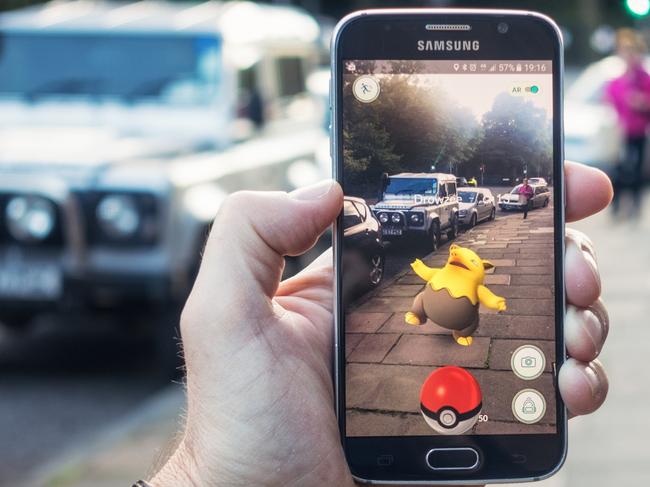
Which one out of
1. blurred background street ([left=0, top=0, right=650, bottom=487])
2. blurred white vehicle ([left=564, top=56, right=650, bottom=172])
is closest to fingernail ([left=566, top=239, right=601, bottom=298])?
blurred background street ([left=0, top=0, right=650, bottom=487])

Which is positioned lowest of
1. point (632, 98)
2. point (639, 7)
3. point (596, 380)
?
point (632, 98)

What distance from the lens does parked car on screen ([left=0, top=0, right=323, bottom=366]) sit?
19.5 feet

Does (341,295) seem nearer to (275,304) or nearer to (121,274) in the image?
(275,304)

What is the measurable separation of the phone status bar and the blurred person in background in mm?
9500

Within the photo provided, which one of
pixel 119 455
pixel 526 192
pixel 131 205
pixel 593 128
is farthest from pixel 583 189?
pixel 593 128

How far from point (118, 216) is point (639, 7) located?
3933mm

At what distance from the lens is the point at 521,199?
7.82 ft

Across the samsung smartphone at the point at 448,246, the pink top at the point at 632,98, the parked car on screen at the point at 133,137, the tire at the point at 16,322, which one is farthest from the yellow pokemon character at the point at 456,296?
the pink top at the point at 632,98

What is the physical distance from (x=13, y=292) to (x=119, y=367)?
41.8 inches

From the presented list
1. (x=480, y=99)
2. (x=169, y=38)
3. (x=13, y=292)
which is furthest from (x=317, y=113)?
(x=480, y=99)

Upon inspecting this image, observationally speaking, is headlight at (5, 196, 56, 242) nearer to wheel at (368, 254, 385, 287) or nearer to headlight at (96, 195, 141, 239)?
headlight at (96, 195, 141, 239)

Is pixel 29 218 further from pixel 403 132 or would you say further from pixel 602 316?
pixel 602 316

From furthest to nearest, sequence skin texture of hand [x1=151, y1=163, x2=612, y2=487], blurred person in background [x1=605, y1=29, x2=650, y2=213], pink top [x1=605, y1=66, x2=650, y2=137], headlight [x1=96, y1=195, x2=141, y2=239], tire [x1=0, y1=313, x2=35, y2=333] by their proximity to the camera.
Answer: pink top [x1=605, y1=66, x2=650, y2=137] < blurred person in background [x1=605, y1=29, x2=650, y2=213] < tire [x1=0, y1=313, x2=35, y2=333] < headlight [x1=96, y1=195, x2=141, y2=239] < skin texture of hand [x1=151, y1=163, x2=612, y2=487]

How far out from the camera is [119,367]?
271 inches
